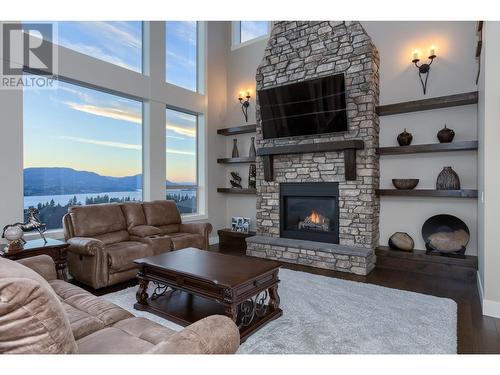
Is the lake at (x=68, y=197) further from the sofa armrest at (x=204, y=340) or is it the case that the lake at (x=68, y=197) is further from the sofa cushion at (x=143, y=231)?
Result: the sofa armrest at (x=204, y=340)

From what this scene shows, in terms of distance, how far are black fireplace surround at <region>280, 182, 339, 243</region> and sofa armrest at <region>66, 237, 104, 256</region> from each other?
116 inches

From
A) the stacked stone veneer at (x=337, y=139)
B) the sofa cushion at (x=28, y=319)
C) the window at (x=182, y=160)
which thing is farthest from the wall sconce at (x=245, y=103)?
the sofa cushion at (x=28, y=319)

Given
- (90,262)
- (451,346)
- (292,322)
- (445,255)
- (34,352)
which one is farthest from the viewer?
(445,255)

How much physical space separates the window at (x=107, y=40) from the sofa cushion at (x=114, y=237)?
268cm

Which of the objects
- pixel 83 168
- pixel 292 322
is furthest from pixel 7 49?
pixel 292 322

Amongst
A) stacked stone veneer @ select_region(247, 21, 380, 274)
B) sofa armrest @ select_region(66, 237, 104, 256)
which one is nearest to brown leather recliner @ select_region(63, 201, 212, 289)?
sofa armrest @ select_region(66, 237, 104, 256)

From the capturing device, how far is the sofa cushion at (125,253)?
333cm

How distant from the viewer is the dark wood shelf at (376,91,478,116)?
12.3 ft

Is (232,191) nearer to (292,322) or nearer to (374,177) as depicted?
(374,177)

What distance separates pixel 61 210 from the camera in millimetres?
4129

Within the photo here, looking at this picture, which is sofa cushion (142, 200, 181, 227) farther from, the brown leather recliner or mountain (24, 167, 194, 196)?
mountain (24, 167, 194, 196)

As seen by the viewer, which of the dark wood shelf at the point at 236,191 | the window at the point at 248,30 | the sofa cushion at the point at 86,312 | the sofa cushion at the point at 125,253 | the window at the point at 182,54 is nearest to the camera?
the sofa cushion at the point at 86,312

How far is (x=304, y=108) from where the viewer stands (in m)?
4.77

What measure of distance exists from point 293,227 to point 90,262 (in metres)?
3.13
